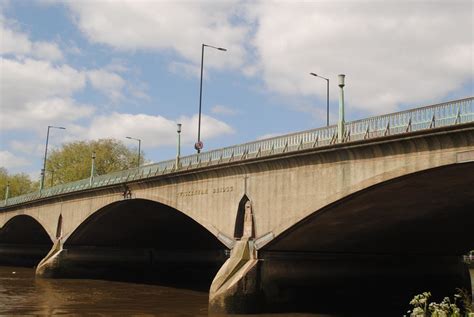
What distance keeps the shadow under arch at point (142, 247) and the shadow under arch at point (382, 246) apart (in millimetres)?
15824

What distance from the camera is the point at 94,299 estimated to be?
107 feet

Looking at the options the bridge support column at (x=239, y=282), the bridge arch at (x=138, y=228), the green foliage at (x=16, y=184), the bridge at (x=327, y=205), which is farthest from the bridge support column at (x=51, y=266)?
the green foliage at (x=16, y=184)

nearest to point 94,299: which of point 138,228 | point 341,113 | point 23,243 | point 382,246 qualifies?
point 138,228

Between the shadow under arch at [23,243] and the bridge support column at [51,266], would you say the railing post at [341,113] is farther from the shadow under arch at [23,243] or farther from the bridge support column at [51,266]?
the shadow under arch at [23,243]

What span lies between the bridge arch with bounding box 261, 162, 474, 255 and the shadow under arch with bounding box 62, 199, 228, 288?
1721 centimetres

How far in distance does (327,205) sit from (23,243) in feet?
191

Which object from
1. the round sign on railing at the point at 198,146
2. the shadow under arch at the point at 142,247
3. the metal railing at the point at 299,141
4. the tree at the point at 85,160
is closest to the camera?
the metal railing at the point at 299,141

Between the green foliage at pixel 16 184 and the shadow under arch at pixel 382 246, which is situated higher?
the green foliage at pixel 16 184

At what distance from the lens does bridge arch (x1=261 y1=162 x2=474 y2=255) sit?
2156cm

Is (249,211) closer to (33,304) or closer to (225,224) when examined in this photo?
(225,224)

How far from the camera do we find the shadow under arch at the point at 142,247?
1804 inches

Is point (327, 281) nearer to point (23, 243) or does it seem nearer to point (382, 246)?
point (382, 246)

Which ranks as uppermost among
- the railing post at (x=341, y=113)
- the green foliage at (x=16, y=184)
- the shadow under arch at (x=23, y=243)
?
the green foliage at (x=16, y=184)

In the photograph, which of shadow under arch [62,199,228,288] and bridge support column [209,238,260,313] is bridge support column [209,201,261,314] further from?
shadow under arch [62,199,228,288]
